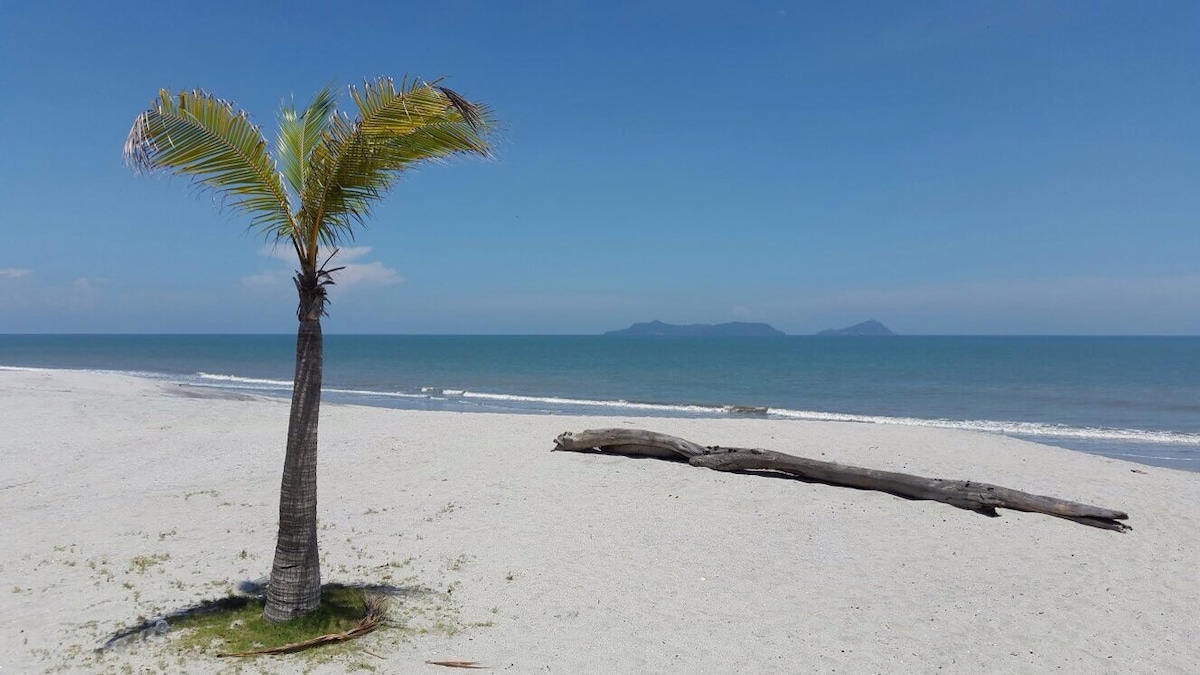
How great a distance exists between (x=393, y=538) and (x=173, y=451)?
7907 mm

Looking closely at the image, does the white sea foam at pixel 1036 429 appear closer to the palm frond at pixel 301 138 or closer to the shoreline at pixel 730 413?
the shoreline at pixel 730 413

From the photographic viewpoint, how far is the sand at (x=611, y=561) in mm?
5734

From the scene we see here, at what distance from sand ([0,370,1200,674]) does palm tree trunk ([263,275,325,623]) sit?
0.63m

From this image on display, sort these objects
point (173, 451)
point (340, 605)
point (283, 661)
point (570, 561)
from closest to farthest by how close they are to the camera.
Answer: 1. point (283, 661)
2. point (340, 605)
3. point (570, 561)
4. point (173, 451)

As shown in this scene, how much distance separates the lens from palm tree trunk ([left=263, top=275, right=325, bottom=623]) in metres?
5.60

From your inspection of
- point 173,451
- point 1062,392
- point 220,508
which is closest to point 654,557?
point 220,508

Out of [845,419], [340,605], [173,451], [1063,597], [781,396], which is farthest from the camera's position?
[781,396]

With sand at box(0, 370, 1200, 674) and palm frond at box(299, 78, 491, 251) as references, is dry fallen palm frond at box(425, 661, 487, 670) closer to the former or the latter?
sand at box(0, 370, 1200, 674)

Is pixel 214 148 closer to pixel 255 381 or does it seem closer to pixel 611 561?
pixel 611 561

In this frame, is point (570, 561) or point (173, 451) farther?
point (173, 451)

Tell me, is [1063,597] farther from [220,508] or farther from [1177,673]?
[220,508]

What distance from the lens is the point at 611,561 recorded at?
7836 mm

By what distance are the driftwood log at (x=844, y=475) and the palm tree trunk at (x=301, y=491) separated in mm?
7447

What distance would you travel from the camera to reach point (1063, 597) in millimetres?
7055
